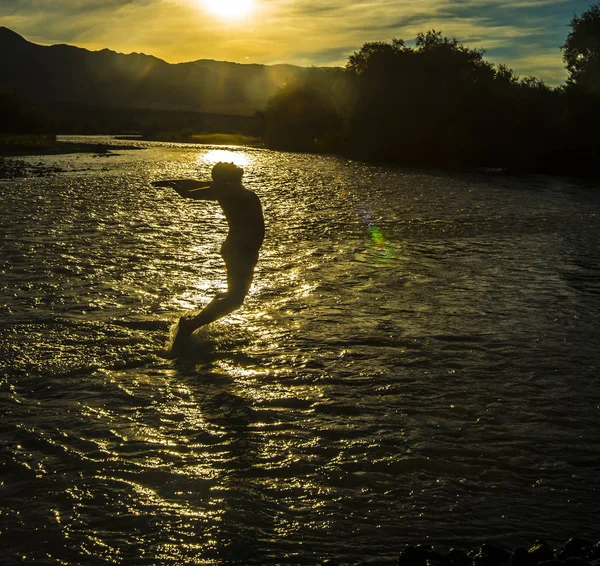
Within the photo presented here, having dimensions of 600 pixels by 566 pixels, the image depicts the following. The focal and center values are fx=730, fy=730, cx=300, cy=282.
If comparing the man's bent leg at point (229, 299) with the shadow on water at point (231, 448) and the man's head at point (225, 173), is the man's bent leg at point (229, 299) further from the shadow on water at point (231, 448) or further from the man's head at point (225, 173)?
the man's head at point (225, 173)

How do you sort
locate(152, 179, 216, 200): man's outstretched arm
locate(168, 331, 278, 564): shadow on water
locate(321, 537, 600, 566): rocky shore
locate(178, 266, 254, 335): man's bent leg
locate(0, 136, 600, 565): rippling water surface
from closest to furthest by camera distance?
locate(321, 537, 600, 566): rocky shore, locate(168, 331, 278, 564): shadow on water, locate(0, 136, 600, 565): rippling water surface, locate(152, 179, 216, 200): man's outstretched arm, locate(178, 266, 254, 335): man's bent leg

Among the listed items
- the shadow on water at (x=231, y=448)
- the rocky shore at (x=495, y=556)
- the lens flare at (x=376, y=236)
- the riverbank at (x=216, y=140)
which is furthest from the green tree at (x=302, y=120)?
the rocky shore at (x=495, y=556)

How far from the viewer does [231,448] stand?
6.50 m

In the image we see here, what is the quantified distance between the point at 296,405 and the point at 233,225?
254cm

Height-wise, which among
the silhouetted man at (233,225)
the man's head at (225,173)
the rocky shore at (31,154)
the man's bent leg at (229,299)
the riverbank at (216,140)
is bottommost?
the man's bent leg at (229,299)

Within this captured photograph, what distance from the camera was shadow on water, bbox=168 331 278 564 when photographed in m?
5.15

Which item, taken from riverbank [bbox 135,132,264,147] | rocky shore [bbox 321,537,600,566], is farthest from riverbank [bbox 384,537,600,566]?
riverbank [bbox 135,132,264,147]

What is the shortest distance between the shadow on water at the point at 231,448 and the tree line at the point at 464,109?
44669 mm

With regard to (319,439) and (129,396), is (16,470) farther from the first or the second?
(319,439)

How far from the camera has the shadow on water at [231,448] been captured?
16.9ft

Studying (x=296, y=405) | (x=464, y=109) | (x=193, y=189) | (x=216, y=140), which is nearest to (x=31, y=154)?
(x=464, y=109)

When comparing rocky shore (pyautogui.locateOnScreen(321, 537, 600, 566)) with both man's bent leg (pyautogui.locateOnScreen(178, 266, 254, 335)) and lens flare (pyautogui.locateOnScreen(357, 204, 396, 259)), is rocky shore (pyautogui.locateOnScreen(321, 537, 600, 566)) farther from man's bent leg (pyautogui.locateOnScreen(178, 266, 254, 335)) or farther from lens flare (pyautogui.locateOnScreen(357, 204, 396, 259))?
lens flare (pyautogui.locateOnScreen(357, 204, 396, 259))

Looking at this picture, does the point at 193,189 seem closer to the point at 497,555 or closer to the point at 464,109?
the point at 497,555

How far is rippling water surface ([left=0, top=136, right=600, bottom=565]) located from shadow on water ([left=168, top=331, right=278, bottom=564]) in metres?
0.02
